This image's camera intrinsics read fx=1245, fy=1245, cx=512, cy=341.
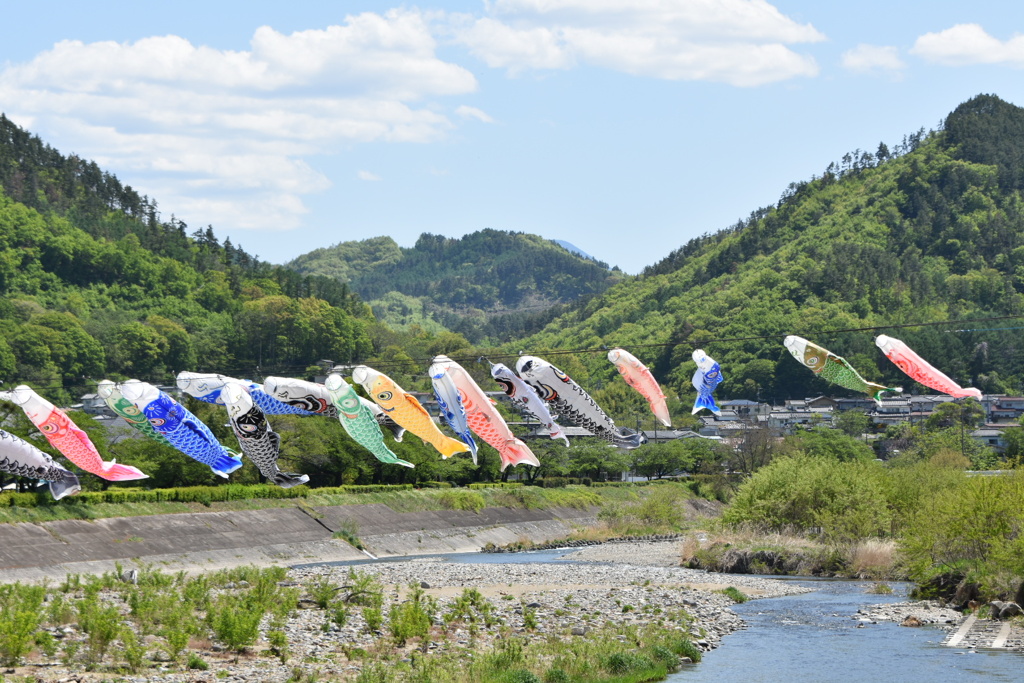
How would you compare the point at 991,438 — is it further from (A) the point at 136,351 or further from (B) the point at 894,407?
(A) the point at 136,351

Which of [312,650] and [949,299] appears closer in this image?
[312,650]

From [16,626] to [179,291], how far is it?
124984 mm

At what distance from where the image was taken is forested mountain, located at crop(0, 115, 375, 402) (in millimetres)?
117875

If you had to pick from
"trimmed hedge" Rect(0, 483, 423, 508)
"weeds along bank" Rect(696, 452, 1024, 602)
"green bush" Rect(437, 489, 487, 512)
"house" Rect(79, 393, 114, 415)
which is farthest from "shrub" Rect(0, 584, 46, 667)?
"house" Rect(79, 393, 114, 415)

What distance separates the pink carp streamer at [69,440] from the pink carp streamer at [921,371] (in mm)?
19016

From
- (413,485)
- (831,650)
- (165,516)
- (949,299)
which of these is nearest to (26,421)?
(165,516)

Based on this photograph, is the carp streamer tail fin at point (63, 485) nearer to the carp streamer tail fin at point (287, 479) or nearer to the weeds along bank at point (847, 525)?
the carp streamer tail fin at point (287, 479)

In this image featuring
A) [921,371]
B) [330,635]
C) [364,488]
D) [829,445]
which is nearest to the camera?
[921,371]

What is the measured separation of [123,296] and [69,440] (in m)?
115

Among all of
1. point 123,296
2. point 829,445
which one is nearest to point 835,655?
point 829,445

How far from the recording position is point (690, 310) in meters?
119

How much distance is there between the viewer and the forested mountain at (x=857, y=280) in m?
113

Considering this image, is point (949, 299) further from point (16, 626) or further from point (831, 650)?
point (16, 626)

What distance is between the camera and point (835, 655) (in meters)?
32.0
